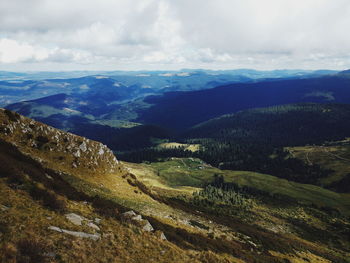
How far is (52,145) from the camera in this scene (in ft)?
186

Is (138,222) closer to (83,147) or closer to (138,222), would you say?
(138,222)

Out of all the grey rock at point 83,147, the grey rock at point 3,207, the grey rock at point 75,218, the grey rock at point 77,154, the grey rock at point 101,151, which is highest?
the grey rock at point 3,207

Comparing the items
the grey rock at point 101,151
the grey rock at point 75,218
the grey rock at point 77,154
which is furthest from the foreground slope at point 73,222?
the grey rock at point 101,151

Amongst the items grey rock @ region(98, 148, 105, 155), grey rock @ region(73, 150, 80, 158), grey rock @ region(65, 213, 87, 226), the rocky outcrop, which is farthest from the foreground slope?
grey rock @ region(98, 148, 105, 155)

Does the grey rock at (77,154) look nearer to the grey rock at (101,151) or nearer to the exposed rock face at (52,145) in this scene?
the exposed rock face at (52,145)

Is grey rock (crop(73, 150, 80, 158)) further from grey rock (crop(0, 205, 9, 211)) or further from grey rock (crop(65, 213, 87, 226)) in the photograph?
grey rock (crop(0, 205, 9, 211))

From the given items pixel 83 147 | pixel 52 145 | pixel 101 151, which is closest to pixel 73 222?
pixel 52 145

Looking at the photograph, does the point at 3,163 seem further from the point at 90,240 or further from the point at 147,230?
the point at 147,230

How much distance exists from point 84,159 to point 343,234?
118750mm

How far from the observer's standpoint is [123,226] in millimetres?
26719

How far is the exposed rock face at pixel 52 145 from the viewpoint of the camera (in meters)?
51.2

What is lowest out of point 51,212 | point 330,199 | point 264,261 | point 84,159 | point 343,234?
point 330,199

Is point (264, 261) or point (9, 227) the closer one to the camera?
point (9, 227)

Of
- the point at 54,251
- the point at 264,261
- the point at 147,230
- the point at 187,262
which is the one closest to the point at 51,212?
the point at 54,251
